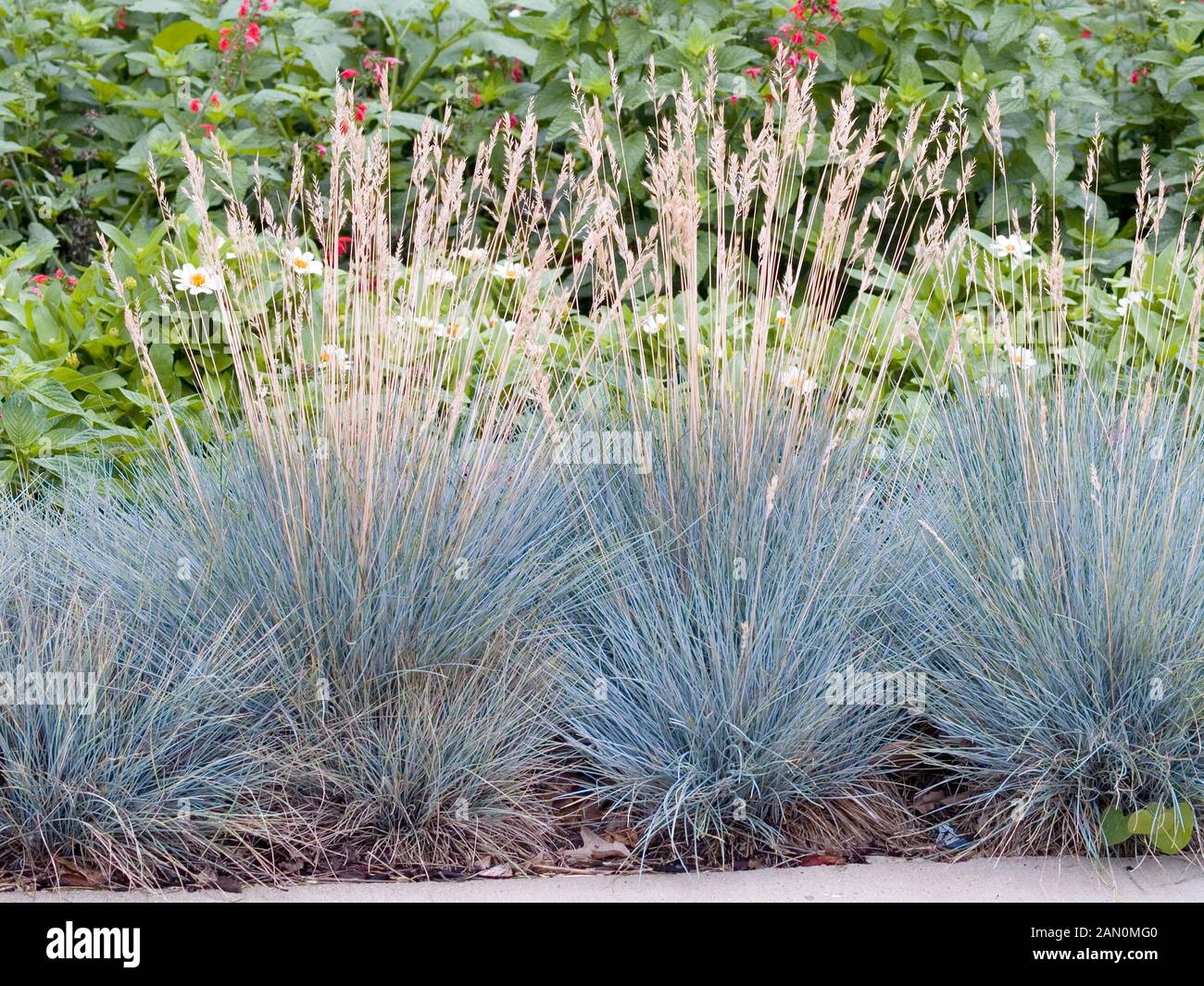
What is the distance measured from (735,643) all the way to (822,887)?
1.77 feet

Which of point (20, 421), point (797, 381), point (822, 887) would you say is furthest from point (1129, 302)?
point (20, 421)

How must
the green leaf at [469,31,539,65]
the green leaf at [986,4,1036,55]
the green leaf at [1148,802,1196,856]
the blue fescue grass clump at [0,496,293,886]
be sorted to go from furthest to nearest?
the green leaf at [469,31,539,65] < the green leaf at [986,4,1036,55] < the green leaf at [1148,802,1196,856] < the blue fescue grass clump at [0,496,293,886]

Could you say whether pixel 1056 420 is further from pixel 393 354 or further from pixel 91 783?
pixel 91 783

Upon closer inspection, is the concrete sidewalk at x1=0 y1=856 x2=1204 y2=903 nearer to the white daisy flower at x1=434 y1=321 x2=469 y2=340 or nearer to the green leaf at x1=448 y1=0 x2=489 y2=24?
the white daisy flower at x1=434 y1=321 x2=469 y2=340

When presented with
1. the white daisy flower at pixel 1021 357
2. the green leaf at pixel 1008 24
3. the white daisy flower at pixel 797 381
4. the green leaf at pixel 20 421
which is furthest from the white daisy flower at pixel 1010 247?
the green leaf at pixel 20 421

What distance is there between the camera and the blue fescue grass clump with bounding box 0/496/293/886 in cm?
258

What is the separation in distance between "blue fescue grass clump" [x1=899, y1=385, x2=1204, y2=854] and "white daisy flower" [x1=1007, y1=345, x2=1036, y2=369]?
116 millimetres

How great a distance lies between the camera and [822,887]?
267 centimetres

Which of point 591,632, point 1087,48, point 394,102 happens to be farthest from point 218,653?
point 1087,48

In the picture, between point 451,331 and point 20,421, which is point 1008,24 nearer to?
point 451,331

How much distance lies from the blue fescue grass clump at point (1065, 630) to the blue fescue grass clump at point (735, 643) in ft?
0.52

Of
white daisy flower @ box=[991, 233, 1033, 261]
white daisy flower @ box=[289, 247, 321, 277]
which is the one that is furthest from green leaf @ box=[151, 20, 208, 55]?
white daisy flower @ box=[991, 233, 1033, 261]

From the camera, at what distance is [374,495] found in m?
3.00

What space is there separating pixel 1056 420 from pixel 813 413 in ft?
1.96
